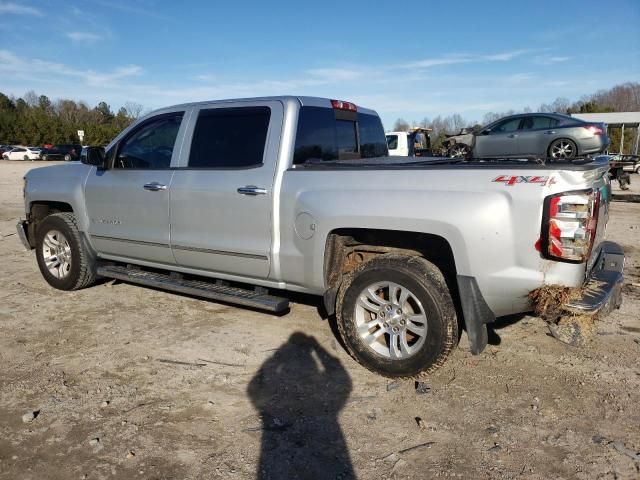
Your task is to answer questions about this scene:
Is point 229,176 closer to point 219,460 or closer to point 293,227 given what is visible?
point 293,227

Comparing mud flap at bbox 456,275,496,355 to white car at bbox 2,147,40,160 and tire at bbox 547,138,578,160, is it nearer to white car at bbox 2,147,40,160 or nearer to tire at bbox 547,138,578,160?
tire at bbox 547,138,578,160

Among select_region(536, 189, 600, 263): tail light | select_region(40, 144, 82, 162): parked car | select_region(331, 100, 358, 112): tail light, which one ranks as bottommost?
select_region(536, 189, 600, 263): tail light

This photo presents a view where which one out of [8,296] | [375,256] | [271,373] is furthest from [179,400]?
[8,296]

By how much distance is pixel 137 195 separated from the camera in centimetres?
484

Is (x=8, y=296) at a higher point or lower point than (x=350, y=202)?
lower

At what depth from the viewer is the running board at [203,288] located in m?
4.15

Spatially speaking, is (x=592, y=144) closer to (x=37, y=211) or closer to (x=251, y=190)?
(x=251, y=190)

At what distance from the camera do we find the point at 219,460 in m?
2.75

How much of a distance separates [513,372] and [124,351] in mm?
3039

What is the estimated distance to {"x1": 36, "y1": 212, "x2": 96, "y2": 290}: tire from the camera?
550 centimetres

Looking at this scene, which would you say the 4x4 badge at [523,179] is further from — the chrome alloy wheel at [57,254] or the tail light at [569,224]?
the chrome alloy wheel at [57,254]

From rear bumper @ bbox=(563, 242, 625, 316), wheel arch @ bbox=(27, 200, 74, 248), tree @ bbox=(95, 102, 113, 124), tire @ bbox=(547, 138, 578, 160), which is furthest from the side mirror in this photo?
tree @ bbox=(95, 102, 113, 124)

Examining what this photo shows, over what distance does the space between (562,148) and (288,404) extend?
1309 centimetres

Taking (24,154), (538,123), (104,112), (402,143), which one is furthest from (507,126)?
(104,112)
